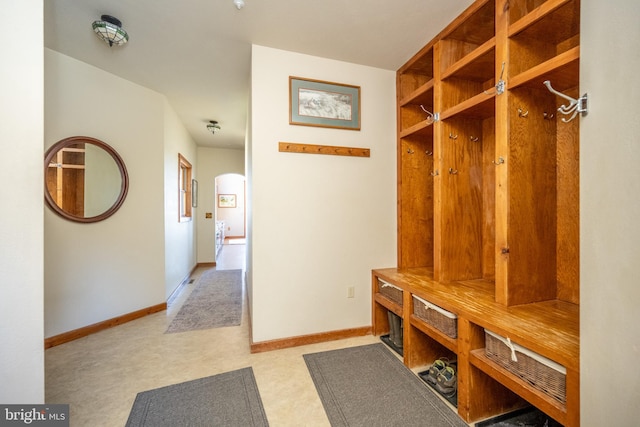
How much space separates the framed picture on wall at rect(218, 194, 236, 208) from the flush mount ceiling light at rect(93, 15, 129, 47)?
982cm

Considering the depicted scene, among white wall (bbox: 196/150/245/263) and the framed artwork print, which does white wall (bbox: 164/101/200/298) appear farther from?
the framed artwork print

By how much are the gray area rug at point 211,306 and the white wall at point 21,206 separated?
5.40 feet

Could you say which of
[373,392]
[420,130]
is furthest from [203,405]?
[420,130]

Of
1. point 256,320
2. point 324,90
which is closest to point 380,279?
point 256,320

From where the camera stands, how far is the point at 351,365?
1971 millimetres

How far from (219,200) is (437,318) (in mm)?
11166

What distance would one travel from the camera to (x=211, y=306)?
3.32 meters

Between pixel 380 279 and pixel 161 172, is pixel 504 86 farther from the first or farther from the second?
pixel 161 172

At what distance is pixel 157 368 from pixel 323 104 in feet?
8.56

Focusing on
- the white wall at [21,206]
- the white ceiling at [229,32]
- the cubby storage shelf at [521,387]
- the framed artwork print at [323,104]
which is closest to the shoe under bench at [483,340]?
the cubby storage shelf at [521,387]

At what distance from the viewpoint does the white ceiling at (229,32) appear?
1771 mm

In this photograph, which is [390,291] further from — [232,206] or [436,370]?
[232,206]

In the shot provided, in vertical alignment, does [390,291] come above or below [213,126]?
below

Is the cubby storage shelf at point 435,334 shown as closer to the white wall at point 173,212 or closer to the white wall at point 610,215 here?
the white wall at point 610,215
